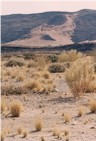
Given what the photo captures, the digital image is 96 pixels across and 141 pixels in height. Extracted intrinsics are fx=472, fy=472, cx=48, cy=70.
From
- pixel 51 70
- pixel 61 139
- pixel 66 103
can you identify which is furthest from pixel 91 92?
pixel 51 70

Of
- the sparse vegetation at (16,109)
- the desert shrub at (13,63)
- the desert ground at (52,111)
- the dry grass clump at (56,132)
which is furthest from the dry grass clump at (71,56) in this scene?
the dry grass clump at (56,132)

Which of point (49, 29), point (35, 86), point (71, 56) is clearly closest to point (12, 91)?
point (35, 86)

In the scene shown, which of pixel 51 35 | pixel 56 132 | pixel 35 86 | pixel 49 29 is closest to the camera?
pixel 56 132

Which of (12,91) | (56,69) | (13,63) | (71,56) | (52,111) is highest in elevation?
(52,111)

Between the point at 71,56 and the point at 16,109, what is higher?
the point at 16,109

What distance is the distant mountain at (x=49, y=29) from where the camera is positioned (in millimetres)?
155000

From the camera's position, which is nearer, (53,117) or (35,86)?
(53,117)

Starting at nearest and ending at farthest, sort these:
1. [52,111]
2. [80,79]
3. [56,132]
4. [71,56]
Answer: [56,132]
[52,111]
[80,79]
[71,56]

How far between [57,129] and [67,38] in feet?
478

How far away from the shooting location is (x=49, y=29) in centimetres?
16638

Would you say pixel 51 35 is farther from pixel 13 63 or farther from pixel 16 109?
pixel 16 109

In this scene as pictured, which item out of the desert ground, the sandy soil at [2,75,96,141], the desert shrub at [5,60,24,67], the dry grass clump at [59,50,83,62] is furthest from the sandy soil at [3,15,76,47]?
the sandy soil at [2,75,96,141]

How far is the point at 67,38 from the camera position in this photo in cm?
15912

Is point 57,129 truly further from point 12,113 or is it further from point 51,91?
point 51,91
